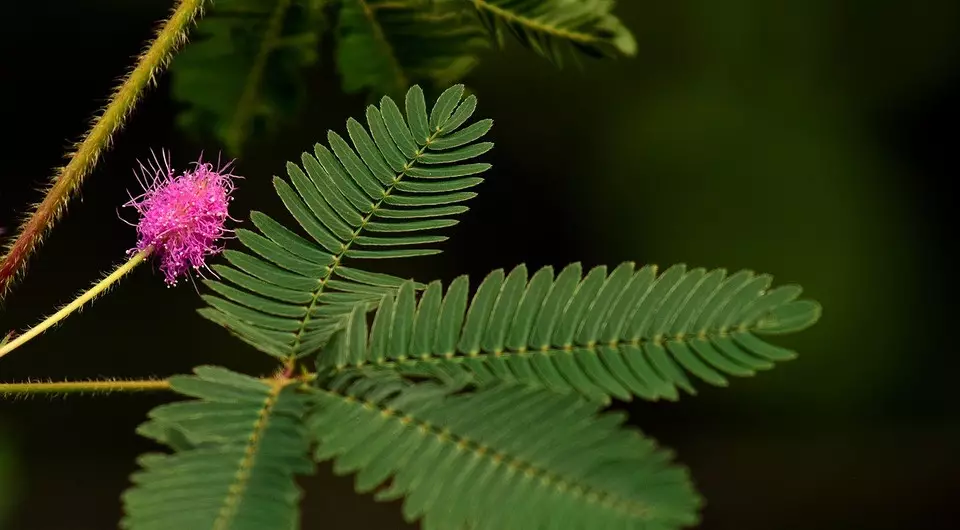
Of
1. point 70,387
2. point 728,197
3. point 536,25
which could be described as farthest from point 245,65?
point 728,197

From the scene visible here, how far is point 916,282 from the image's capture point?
7.20ft

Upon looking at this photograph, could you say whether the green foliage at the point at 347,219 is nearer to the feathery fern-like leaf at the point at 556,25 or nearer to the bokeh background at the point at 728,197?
the feathery fern-like leaf at the point at 556,25

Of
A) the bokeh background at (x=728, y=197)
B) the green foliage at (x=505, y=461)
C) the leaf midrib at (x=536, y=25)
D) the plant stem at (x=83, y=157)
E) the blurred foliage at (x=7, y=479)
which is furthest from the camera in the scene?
the bokeh background at (x=728, y=197)

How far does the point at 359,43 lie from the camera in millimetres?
655

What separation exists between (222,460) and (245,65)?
0.36m

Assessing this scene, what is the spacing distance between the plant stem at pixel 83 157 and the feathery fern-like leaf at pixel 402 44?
0.15m

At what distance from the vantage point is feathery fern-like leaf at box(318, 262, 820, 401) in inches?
16.8

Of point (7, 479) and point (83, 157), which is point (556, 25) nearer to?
point (83, 157)

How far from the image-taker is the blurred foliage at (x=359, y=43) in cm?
64

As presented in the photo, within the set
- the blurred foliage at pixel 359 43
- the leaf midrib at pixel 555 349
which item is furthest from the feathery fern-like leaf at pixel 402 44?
the leaf midrib at pixel 555 349

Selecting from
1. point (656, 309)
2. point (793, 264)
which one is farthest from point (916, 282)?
point (656, 309)

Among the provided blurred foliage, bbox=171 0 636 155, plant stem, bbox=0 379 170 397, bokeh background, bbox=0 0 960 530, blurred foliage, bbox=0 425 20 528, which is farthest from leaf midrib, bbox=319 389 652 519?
bokeh background, bbox=0 0 960 530

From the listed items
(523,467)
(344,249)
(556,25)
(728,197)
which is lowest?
(523,467)

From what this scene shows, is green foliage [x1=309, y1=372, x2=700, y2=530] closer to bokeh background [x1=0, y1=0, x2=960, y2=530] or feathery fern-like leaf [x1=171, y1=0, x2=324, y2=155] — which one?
feathery fern-like leaf [x1=171, y1=0, x2=324, y2=155]
